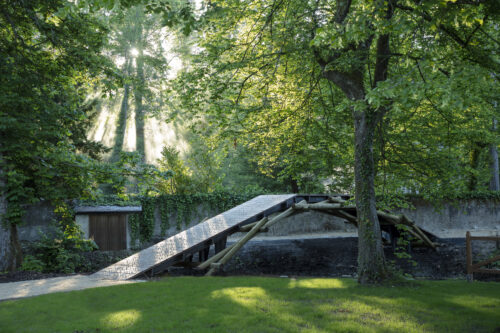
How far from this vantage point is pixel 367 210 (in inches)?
360

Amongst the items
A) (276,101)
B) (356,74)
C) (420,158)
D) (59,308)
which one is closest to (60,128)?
(59,308)

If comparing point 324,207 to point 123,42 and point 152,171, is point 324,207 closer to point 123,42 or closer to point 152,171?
point 152,171

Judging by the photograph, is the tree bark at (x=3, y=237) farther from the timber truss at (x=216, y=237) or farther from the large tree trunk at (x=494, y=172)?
the large tree trunk at (x=494, y=172)

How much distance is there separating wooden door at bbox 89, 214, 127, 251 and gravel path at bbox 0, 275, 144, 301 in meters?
8.27

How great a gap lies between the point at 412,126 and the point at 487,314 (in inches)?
266

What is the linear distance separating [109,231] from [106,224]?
358 millimetres

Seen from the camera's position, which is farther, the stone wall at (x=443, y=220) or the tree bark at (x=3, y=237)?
the stone wall at (x=443, y=220)

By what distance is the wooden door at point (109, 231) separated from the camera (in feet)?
57.8

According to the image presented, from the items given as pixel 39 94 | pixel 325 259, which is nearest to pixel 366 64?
pixel 39 94

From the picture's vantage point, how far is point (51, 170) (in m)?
10.2

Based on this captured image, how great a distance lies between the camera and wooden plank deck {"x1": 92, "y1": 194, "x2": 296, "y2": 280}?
9.84 metres

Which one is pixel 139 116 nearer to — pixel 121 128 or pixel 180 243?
pixel 121 128

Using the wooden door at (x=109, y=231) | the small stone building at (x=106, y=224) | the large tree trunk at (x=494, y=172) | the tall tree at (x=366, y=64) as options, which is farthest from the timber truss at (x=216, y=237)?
the large tree trunk at (x=494, y=172)

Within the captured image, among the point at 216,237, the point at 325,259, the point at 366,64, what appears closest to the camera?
the point at 366,64
